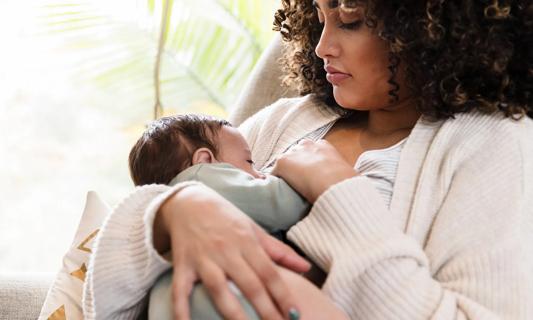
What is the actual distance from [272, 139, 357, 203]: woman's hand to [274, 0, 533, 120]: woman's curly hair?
0.73ft

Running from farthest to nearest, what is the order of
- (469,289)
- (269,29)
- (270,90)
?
(269,29) → (270,90) → (469,289)

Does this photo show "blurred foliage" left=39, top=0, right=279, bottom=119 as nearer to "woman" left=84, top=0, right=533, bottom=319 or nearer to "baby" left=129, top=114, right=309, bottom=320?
"woman" left=84, top=0, right=533, bottom=319

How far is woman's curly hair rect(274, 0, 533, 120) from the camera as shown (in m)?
1.40

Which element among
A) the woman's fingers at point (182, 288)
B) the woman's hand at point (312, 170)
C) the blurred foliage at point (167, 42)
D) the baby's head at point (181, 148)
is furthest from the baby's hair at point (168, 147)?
the blurred foliage at point (167, 42)

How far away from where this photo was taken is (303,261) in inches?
47.1

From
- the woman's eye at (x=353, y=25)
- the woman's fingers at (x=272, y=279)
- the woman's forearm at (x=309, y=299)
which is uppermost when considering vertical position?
the woman's eye at (x=353, y=25)

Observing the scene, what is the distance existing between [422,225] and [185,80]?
1453mm

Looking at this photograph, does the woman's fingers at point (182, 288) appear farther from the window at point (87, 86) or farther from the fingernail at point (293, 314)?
the window at point (87, 86)

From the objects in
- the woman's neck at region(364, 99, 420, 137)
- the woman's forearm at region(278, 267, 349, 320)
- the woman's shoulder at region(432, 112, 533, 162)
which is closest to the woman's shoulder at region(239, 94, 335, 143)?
the woman's neck at region(364, 99, 420, 137)

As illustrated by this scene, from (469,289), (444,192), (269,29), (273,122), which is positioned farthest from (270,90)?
(469,289)

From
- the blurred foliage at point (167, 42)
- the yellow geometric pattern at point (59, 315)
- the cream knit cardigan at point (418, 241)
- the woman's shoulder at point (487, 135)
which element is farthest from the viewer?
the blurred foliage at point (167, 42)

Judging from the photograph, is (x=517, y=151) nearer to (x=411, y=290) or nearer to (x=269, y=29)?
(x=411, y=290)

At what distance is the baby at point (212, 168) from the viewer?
1.29 metres

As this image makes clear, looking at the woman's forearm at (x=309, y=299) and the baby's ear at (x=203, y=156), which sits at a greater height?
the baby's ear at (x=203, y=156)
